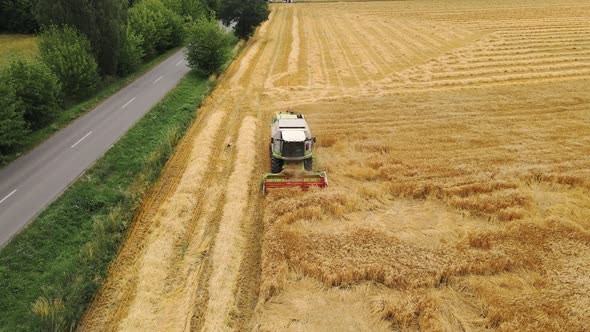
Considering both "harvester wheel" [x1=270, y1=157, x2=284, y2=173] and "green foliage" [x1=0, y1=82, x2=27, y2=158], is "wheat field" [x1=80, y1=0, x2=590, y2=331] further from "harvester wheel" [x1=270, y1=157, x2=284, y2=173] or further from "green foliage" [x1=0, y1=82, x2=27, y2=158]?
"green foliage" [x1=0, y1=82, x2=27, y2=158]

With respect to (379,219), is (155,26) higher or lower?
higher

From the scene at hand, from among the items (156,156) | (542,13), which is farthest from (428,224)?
(542,13)

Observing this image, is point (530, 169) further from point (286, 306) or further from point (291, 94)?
point (291, 94)

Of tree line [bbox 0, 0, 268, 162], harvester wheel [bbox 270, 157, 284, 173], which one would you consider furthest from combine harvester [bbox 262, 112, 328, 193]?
tree line [bbox 0, 0, 268, 162]

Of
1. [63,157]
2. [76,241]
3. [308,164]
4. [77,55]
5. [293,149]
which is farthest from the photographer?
[77,55]

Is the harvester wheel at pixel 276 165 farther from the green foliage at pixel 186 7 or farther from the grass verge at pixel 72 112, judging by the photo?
the green foliage at pixel 186 7

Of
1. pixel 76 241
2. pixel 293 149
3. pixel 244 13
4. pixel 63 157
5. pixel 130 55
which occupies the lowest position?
pixel 76 241

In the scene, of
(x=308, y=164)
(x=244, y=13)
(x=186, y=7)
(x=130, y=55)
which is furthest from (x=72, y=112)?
(x=186, y=7)

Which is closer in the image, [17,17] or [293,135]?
[293,135]

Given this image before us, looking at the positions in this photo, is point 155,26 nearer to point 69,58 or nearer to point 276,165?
point 69,58
